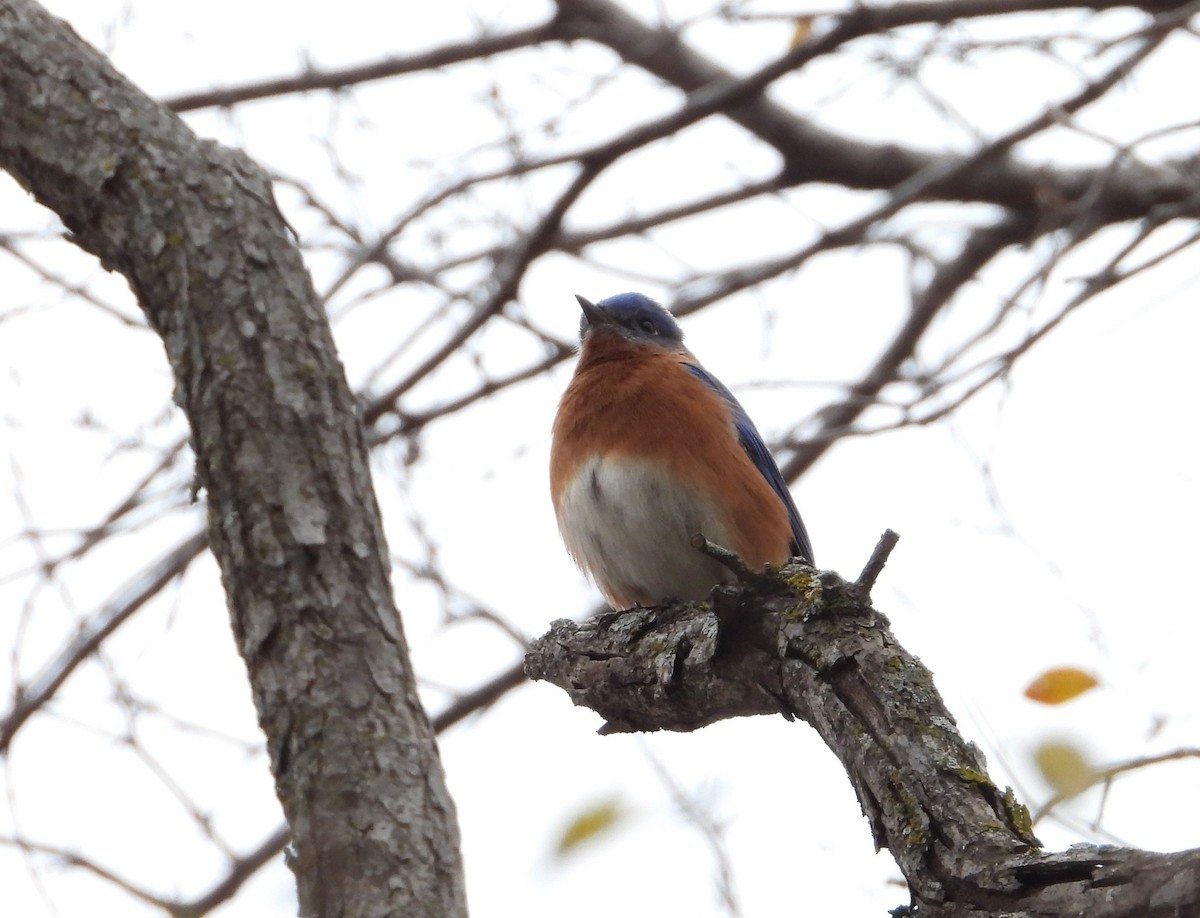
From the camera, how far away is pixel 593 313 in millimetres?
6605

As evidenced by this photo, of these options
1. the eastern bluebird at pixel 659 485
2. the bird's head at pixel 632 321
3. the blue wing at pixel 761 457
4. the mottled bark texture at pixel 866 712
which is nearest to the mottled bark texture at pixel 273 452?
the mottled bark texture at pixel 866 712

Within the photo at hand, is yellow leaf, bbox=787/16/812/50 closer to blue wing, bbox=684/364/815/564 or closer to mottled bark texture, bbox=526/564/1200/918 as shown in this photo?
blue wing, bbox=684/364/815/564

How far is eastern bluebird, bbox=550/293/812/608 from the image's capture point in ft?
17.2

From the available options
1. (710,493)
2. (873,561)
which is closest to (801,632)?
(873,561)

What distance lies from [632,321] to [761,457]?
3.65 ft

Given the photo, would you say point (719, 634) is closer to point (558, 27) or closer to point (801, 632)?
point (801, 632)

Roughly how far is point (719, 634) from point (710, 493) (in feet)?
6.14

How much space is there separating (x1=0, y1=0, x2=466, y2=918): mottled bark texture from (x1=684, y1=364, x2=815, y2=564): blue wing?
245cm

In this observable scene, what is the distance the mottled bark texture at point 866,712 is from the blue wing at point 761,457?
1869 mm

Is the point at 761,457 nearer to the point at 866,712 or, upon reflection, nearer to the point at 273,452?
the point at 273,452

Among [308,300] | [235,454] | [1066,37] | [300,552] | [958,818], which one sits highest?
[1066,37]

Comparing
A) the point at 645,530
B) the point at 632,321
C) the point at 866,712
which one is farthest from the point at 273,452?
the point at 632,321

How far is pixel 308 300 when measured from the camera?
3953 millimetres

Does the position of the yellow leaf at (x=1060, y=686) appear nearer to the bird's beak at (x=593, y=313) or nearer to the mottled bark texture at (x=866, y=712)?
the mottled bark texture at (x=866, y=712)
